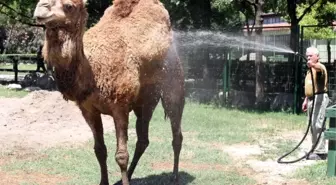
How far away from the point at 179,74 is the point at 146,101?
19.9 inches

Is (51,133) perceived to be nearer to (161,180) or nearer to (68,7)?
(161,180)

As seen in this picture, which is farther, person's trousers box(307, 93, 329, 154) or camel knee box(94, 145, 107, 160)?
person's trousers box(307, 93, 329, 154)

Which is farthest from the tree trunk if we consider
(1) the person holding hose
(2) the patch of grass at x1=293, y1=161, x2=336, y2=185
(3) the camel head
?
(3) the camel head

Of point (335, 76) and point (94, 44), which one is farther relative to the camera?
point (335, 76)

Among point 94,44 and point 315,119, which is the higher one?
point 94,44

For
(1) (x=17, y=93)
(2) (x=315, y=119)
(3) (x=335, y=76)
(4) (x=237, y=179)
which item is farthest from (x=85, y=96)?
(1) (x=17, y=93)

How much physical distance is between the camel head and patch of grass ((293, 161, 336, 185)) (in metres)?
3.84

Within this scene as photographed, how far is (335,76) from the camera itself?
15.1m

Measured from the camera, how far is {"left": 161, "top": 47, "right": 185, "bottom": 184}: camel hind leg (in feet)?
21.0

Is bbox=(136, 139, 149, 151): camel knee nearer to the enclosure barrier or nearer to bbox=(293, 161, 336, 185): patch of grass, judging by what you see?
bbox=(293, 161, 336, 185): patch of grass

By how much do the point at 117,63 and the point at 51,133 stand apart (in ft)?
19.6

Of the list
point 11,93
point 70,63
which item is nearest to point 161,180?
point 70,63

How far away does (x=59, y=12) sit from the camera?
476cm

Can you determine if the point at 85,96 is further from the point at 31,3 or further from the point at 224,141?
the point at 31,3
